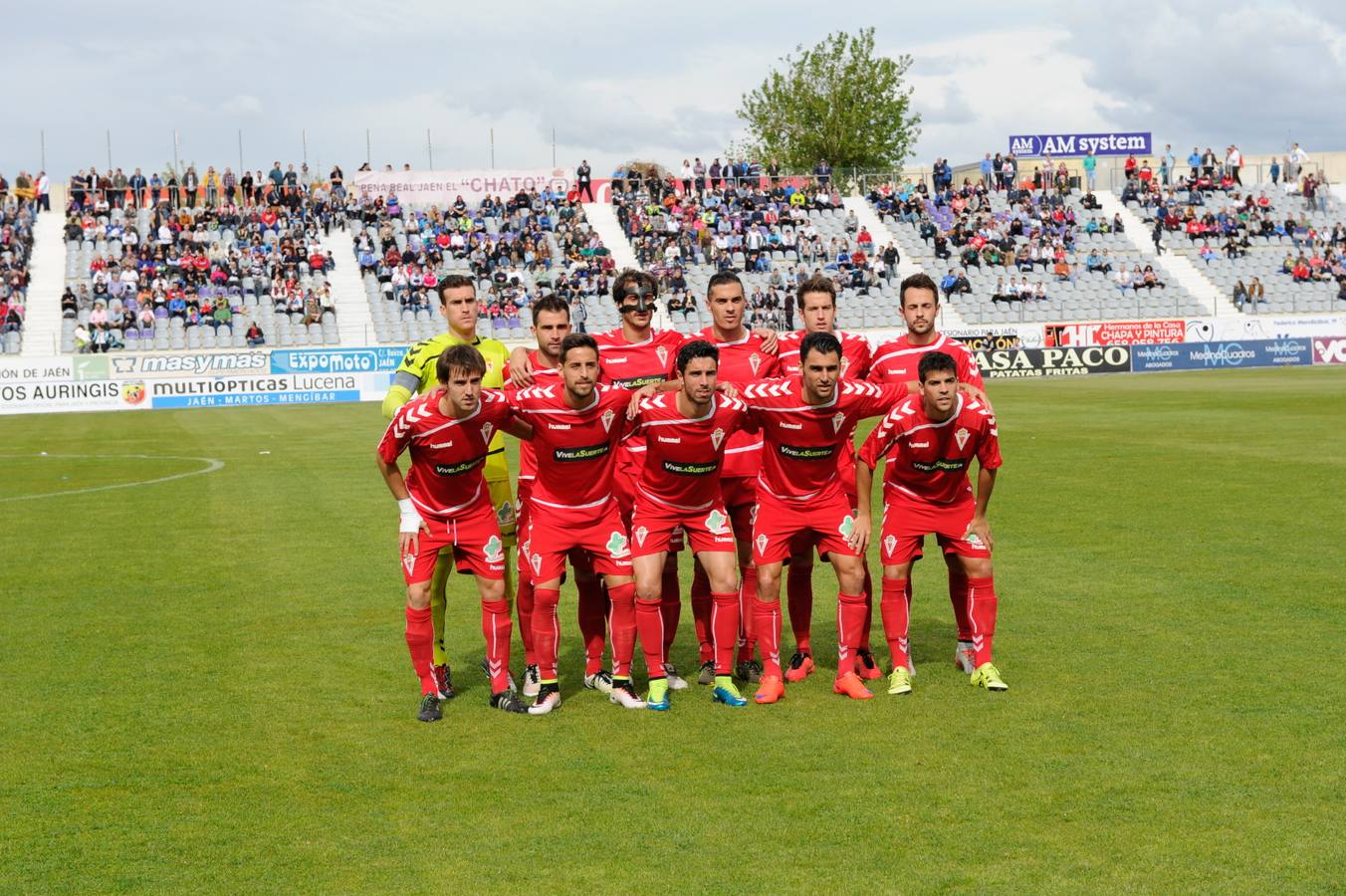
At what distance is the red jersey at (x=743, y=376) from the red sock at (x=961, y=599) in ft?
4.68

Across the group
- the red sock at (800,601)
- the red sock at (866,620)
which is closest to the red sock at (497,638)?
the red sock at (800,601)

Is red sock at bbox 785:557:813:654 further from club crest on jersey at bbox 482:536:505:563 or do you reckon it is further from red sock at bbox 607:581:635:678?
club crest on jersey at bbox 482:536:505:563

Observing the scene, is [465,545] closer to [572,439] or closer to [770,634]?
[572,439]

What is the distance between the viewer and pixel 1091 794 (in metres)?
6.29

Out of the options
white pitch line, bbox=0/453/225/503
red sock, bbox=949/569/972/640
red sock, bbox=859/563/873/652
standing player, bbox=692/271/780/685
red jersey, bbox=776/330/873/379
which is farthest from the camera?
white pitch line, bbox=0/453/225/503

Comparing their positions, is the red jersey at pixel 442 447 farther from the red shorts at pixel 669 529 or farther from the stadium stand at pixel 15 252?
the stadium stand at pixel 15 252

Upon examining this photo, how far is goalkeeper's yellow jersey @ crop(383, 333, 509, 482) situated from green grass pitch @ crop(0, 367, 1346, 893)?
143cm

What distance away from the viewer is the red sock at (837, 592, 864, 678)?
840 cm

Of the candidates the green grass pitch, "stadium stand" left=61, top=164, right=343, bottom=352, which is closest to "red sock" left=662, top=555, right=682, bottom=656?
the green grass pitch

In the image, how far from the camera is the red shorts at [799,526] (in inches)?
334

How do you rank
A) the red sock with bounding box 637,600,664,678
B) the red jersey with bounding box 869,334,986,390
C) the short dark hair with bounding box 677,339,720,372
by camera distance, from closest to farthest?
the short dark hair with bounding box 677,339,720,372
the red sock with bounding box 637,600,664,678
the red jersey with bounding box 869,334,986,390

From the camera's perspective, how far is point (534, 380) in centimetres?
837

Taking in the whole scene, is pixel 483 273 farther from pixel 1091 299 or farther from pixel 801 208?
pixel 1091 299

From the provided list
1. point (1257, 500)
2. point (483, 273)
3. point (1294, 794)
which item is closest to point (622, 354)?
point (1294, 794)
